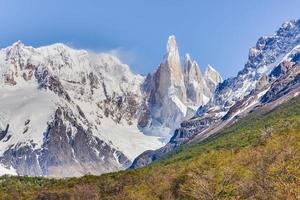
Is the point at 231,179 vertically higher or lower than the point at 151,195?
lower

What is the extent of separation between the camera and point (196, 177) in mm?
→ 102812

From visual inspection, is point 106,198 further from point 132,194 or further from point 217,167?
point 217,167

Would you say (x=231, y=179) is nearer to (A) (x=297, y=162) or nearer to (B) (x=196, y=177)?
(B) (x=196, y=177)

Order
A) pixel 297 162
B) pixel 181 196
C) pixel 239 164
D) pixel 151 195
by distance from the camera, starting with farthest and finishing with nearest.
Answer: pixel 151 195, pixel 181 196, pixel 239 164, pixel 297 162

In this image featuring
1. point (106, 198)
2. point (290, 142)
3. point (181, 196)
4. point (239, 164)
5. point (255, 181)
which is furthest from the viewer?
Result: point (106, 198)

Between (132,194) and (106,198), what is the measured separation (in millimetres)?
32215

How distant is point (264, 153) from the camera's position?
100m

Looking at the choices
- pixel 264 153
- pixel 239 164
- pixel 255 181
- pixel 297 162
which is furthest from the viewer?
pixel 239 164

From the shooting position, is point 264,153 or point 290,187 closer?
point 290,187

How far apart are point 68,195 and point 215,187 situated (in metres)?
109

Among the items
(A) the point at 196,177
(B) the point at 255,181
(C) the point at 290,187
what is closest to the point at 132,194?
(A) the point at 196,177

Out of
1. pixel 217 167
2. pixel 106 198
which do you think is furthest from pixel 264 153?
pixel 106 198

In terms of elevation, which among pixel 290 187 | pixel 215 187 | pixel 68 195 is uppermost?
pixel 68 195

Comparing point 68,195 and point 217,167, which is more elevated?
point 68,195
